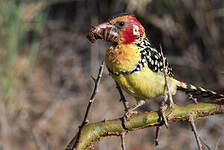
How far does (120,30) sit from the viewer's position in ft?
6.26

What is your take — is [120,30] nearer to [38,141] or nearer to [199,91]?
[199,91]

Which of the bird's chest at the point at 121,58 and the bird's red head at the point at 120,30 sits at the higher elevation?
the bird's red head at the point at 120,30

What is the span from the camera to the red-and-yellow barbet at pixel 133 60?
75.9 inches

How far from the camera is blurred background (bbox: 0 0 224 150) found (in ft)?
14.7

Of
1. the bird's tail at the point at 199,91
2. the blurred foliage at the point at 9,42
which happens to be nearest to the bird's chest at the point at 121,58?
the bird's tail at the point at 199,91

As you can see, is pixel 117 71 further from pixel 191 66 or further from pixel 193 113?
pixel 191 66

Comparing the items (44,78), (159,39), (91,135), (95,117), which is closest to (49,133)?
(95,117)

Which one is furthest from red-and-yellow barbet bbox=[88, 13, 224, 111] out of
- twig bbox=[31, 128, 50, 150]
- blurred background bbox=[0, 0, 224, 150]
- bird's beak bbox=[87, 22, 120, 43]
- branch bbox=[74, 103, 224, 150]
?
blurred background bbox=[0, 0, 224, 150]

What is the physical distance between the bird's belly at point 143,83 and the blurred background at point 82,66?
7.01 ft

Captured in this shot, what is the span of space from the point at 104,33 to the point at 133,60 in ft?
1.04

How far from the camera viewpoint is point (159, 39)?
5324 millimetres

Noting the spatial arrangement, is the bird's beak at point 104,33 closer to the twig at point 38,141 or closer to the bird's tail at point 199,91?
the bird's tail at point 199,91

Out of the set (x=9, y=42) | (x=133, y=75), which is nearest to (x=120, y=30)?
(x=133, y=75)

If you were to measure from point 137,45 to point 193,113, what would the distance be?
0.68 meters
